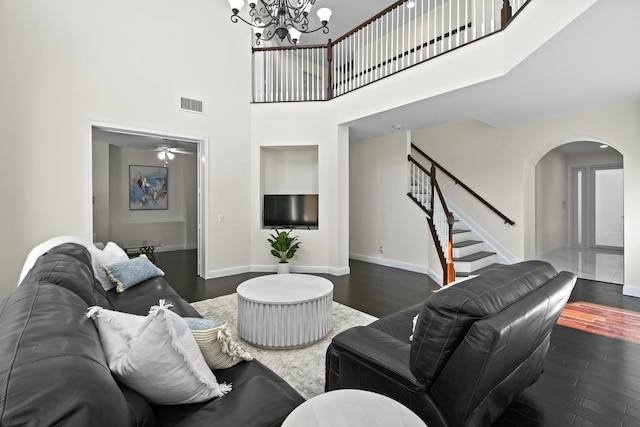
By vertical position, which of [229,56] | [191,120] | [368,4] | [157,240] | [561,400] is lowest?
[561,400]

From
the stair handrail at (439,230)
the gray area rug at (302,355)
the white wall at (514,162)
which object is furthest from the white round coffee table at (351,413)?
the white wall at (514,162)

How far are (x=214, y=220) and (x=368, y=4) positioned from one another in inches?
199

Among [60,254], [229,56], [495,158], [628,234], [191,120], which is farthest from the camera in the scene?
[495,158]

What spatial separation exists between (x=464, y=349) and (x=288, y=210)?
16.0 ft

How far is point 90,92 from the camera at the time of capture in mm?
4152

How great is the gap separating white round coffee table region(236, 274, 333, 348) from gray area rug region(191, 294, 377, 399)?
0.19 ft

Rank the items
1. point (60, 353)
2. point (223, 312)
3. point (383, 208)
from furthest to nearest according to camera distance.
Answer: point (383, 208) → point (223, 312) → point (60, 353)

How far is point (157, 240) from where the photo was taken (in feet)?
26.8

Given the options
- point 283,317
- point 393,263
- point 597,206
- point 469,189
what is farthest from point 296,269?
point 597,206

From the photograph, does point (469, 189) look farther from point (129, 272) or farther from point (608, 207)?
point (129, 272)

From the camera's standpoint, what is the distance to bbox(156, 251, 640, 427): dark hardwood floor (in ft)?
6.48

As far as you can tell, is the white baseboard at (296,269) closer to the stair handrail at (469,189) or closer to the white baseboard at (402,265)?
the white baseboard at (402,265)

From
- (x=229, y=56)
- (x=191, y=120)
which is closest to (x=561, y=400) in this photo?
(x=191, y=120)

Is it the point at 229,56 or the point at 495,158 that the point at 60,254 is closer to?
the point at 229,56
